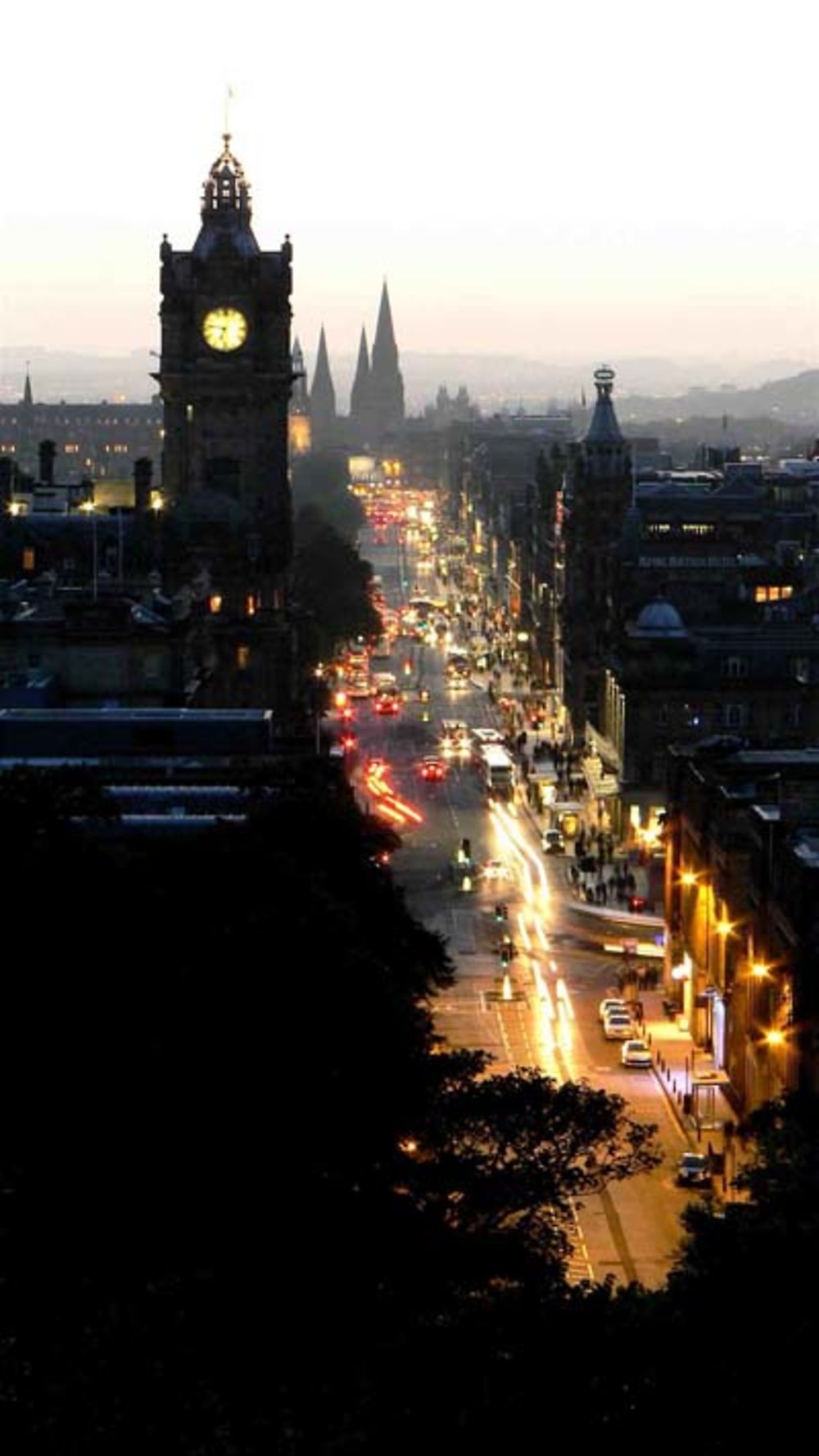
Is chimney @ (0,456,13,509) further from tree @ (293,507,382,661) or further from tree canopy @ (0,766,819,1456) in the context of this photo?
tree canopy @ (0,766,819,1456)

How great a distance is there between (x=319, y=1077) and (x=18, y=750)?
38121 millimetres

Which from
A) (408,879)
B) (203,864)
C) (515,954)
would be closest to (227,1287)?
(203,864)

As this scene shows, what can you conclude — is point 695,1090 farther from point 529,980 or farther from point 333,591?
point 333,591

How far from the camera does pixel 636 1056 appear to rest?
249 feet

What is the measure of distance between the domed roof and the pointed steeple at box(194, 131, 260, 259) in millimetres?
26048

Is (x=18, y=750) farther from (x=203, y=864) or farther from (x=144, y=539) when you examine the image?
(x=144, y=539)

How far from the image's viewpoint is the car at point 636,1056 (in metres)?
75.8

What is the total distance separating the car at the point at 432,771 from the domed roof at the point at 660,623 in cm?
1448

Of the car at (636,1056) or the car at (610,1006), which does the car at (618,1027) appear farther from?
the car at (636,1056)

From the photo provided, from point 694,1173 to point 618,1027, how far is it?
15.6m

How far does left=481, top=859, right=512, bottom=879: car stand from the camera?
108 meters

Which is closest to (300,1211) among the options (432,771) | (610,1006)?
(610,1006)

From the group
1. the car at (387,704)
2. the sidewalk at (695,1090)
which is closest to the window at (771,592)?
the car at (387,704)

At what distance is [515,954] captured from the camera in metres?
92.1
